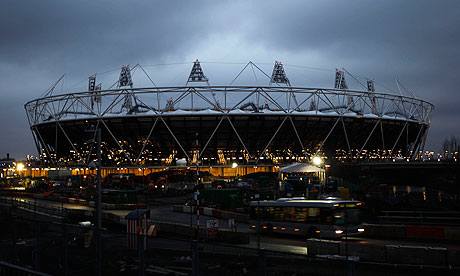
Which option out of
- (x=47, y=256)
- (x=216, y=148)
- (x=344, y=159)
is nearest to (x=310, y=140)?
(x=344, y=159)

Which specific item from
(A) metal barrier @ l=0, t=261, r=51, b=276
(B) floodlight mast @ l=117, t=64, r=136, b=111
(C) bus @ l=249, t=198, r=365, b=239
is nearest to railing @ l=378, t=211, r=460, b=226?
(C) bus @ l=249, t=198, r=365, b=239

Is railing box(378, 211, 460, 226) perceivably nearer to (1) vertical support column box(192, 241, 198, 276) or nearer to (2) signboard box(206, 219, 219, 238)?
(2) signboard box(206, 219, 219, 238)

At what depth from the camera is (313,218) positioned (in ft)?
62.1

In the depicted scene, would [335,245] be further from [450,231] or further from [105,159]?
[105,159]

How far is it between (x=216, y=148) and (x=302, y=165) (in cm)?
3972

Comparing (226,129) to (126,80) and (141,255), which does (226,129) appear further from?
→ (141,255)

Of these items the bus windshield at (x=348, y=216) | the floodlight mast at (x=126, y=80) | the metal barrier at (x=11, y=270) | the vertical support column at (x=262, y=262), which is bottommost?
the bus windshield at (x=348, y=216)

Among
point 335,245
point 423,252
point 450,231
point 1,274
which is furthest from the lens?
point 450,231

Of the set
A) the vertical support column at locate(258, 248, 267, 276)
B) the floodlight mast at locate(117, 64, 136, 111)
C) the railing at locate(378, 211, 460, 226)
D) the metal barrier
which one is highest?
the floodlight mast at locate(117, 64, 136, 111)

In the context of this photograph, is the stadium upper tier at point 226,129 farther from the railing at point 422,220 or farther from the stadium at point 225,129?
the railing at point 422,220

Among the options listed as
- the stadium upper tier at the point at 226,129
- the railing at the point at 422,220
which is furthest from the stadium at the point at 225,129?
the railing at the point at 422,220

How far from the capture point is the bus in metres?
18.4

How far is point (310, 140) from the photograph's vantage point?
247 ft

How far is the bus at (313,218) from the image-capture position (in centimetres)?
1836
